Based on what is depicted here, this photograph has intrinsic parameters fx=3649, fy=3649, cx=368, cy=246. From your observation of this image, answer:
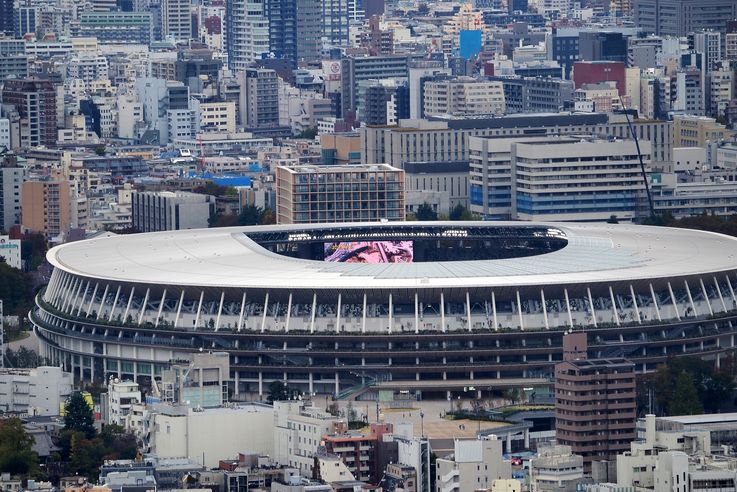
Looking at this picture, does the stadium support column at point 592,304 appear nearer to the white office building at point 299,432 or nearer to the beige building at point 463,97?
the white office building at point 299,432

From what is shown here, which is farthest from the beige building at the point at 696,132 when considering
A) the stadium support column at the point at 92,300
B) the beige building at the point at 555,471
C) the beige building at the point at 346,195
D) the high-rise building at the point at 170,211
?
the beige building at the point at 555,471

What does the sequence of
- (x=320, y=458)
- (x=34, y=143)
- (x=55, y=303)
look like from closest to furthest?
(x=320, y=458) → (x=55, y=303) → (x=34, y=143)

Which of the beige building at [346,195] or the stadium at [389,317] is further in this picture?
the beige building at [346,195]

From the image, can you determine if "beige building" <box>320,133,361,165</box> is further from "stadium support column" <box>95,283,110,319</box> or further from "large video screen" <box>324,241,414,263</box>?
"stadium support column" <box>95,283,110,319</box>

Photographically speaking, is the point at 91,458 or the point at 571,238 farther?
the point at 571,238

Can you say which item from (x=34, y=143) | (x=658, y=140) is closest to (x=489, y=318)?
(x=658, y=140)

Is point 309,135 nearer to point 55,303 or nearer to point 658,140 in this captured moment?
point 658,140

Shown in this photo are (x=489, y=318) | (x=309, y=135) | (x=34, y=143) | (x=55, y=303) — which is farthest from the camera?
(x=309, y=135)
